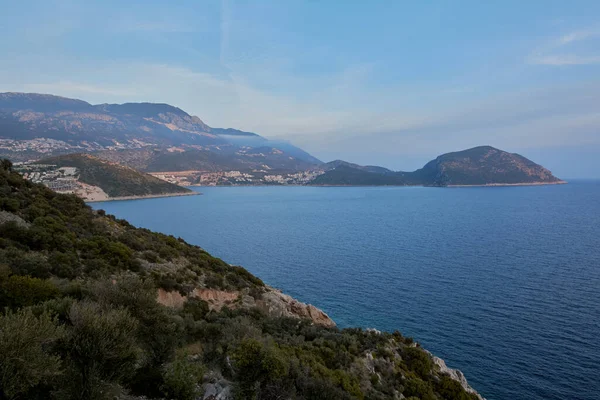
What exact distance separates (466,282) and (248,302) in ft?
91.9

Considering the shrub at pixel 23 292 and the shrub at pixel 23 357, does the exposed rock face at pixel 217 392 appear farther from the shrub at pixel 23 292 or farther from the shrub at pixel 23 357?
the shrub at pixel 23 292

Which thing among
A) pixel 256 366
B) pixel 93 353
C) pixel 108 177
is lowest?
pixel 108 177

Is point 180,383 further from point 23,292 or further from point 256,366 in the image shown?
point 23,292

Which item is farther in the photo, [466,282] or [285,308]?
[466,282]

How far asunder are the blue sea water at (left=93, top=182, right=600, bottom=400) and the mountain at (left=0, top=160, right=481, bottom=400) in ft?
24.9

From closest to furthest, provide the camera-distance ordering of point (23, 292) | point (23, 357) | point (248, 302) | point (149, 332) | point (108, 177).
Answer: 1. point (23, 357)
2. point (149, 332)
3. point (23, 292)
4. point (248, 302)
5. point (108, 177)

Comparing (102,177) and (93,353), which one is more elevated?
(93,353)

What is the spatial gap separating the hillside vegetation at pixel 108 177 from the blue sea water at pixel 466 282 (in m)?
62.7

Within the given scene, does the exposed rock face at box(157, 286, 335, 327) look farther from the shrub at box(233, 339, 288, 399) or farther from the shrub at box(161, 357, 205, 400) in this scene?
the shrub at box(161, 357, 205, 400)

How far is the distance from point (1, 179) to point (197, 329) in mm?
19171

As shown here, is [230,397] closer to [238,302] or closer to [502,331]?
[238,302]

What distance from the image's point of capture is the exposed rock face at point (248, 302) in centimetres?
1934

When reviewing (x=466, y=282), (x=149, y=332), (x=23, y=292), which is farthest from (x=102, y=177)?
(x=149, y=332)

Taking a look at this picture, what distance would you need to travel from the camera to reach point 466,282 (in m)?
39.5
